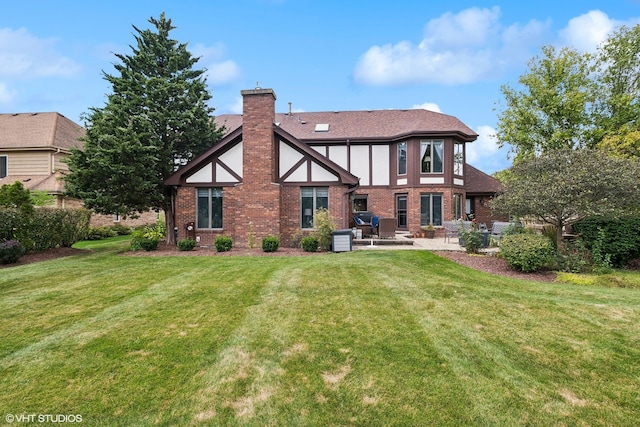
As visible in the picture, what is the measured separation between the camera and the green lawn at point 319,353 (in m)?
2.88

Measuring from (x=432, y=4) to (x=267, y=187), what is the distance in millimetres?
10532

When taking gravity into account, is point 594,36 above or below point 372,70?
below

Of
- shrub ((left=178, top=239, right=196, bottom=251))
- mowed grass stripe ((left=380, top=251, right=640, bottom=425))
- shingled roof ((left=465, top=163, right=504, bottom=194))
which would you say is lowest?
mowed grass stripe ((left=380, top=251, right=640, bottom=425))

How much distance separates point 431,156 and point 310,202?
8.60 meters

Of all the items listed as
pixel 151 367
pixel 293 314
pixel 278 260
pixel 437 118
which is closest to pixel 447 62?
pixel 437 118

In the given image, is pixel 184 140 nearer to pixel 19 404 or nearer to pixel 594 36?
pixel 19 404

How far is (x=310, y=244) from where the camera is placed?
38.8 feet

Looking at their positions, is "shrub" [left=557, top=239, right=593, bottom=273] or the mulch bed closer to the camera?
the mulch bed

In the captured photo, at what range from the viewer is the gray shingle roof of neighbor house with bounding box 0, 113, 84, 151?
20.2m

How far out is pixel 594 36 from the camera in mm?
21219

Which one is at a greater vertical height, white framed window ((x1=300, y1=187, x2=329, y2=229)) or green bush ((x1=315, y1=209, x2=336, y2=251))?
white framed window ((x1=300, y1=187, x2=329, y2=229))

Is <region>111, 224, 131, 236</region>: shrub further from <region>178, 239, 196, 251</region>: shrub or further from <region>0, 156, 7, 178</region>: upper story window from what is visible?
<region>178, 239, 196, 251</region>: shrub

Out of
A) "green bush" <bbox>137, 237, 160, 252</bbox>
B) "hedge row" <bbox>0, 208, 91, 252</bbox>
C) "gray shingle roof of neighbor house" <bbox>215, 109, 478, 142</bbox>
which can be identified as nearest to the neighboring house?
"hedge row" <bbox>0, 208, 91, 252</bbox>

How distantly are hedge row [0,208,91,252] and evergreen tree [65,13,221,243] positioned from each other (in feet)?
3.79
